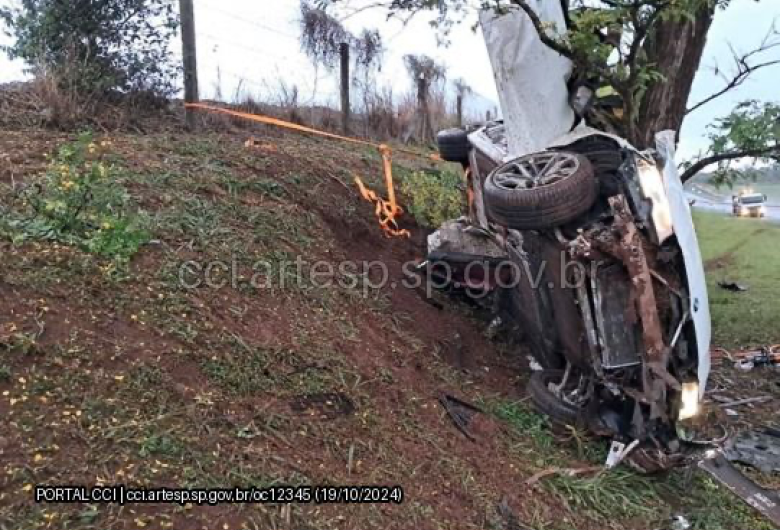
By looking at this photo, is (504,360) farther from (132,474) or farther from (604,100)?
(132,474)

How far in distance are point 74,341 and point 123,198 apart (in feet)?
4.74

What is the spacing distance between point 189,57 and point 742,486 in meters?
5.90

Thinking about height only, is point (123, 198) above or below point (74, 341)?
above

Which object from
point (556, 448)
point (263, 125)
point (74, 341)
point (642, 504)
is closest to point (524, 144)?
point (556, 448)

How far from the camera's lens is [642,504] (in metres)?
3.50

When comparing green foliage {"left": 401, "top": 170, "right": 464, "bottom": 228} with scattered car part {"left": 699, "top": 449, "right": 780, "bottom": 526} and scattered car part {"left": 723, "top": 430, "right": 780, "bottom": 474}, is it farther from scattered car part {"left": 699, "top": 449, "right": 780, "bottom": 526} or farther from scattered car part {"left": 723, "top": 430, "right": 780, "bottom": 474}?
scattered car part {"left": 699, "top": 449, "right": 780, "bottom": 526}

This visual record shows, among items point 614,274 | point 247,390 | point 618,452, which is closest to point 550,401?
point 618,452

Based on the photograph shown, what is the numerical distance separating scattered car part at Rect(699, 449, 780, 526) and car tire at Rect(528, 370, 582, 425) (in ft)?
2.48

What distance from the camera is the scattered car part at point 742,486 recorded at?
3.68 metres

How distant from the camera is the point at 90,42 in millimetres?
6441

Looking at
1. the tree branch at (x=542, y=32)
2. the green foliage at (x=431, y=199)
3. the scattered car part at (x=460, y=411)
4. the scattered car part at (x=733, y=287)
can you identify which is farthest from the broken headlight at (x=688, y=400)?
the scattered car part at (x=733, y=287)

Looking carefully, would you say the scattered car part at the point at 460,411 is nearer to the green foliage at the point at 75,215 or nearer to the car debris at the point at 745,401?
the green foliage at the point at 75,215

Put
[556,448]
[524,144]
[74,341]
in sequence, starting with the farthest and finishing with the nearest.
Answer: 1. [524,144]
2. [556,448]
3. [74,341]

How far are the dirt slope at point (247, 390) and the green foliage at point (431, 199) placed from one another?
1.71m
